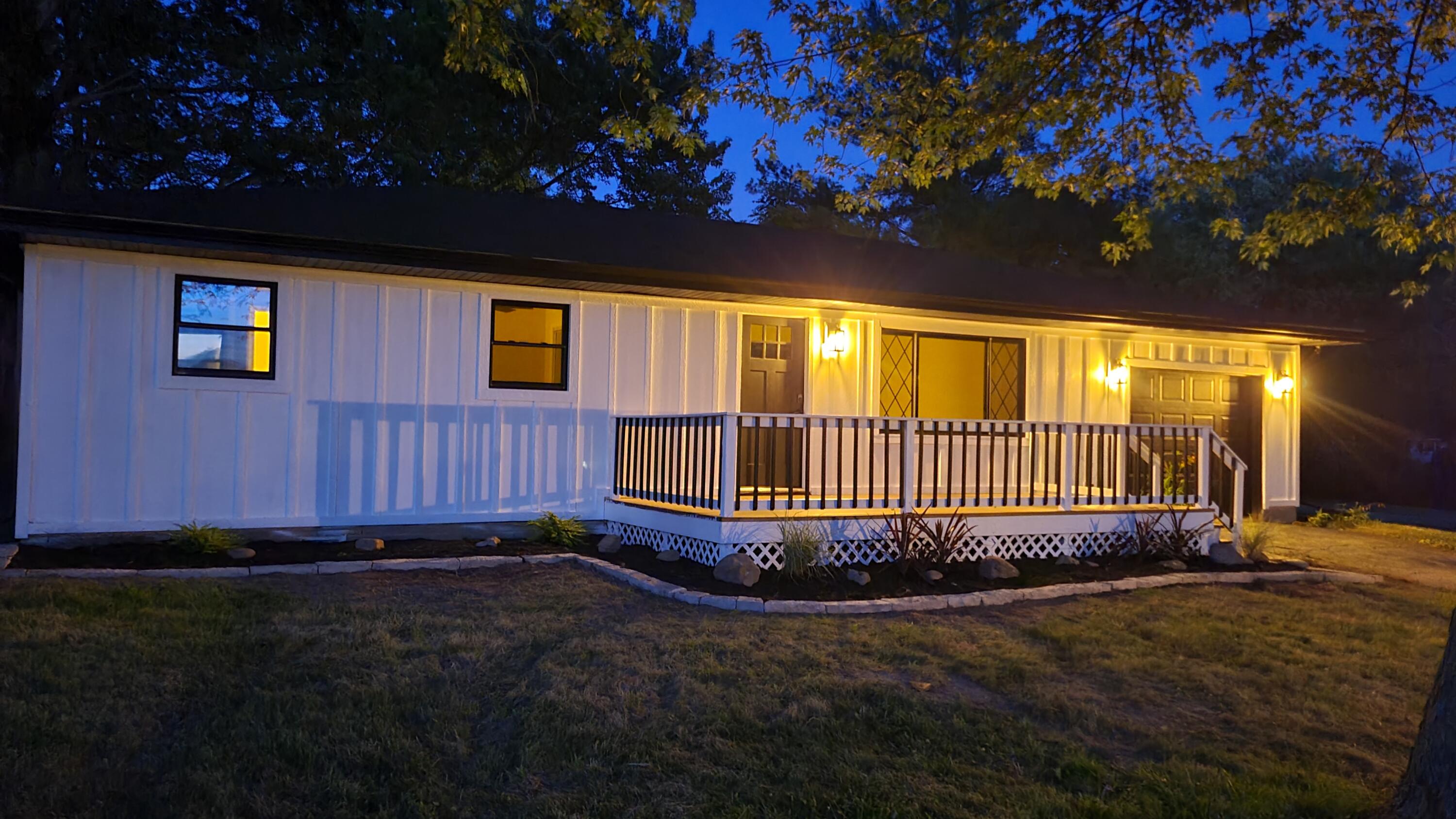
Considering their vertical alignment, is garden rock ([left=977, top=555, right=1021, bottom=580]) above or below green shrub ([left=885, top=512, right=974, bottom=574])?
below

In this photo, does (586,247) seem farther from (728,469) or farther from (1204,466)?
(1204,466)

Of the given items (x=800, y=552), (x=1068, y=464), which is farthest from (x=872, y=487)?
(x=1068, y=464)

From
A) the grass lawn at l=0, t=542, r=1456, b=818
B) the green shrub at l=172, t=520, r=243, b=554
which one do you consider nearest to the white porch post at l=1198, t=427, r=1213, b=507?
the grass lawn at l=0, t=542, r=1456, b=818

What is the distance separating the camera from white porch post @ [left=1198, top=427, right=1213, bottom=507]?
950 centimetres

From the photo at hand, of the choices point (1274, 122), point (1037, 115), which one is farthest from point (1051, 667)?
point (1274, 122)

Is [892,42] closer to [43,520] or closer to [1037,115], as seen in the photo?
[1037,115]

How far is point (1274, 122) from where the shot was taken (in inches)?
286

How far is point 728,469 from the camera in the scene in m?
7.72

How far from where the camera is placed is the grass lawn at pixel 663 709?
332 centimetres

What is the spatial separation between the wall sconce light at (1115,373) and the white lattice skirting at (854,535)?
303 centimetres

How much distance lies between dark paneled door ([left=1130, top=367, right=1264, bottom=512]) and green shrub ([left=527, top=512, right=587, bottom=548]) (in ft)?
25.2

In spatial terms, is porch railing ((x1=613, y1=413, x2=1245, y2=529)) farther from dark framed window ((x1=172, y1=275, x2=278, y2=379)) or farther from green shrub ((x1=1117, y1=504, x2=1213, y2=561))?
dark framed window ((x1=172, y1=275, x2=278, y2=379))

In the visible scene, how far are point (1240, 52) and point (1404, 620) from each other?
4267 mm

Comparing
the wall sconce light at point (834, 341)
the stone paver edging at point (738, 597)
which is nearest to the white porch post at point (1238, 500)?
the stone paver edging at point (738, 597)
